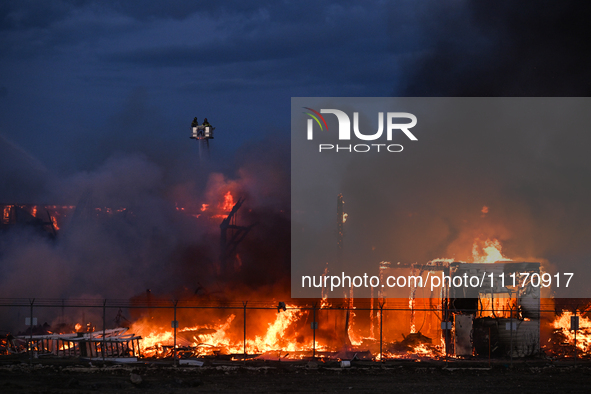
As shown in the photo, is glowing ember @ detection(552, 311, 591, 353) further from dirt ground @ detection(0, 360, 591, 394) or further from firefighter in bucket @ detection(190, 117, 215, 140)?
firefighter in bucket @ detection(190, 117, 215, 140)

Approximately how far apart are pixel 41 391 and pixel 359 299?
22968 mm

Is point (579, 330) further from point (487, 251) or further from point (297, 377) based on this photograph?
point (297, 377)

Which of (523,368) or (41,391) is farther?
(523,368)

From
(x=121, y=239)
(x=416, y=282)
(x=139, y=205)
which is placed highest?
(x=139, y=205)

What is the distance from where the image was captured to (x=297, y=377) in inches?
918

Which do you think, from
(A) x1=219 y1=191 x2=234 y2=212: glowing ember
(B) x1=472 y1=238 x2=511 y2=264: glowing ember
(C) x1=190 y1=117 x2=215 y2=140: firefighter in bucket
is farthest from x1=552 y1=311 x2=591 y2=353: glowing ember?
(C) x1=190 y1=117 x2=215 y2=140: firefighter in bucket

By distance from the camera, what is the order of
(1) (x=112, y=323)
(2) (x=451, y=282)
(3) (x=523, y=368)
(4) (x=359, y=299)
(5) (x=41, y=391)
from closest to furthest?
1. (5) (x=41, y=391)
2. (3) (x=523, y=368)
3. (2) (x=451, y=282)
4. (1) (x=112, y=323)
5. (4) (x=359, y=299)

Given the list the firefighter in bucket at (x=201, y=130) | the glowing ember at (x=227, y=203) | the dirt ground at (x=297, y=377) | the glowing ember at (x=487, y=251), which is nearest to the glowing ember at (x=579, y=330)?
the dirt ground at (x=297, y=377)

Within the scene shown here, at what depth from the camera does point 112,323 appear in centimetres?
3478

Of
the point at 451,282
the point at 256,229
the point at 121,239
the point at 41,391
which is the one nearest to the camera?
the point at 41,391

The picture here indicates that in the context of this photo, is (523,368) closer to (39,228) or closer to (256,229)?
(256,229)

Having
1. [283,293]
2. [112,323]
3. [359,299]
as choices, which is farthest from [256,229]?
[112,323]

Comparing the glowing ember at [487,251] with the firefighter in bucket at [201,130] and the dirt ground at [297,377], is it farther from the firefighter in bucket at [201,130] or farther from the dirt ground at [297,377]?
the firefighter in bucket at [201,130]

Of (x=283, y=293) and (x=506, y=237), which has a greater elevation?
(x=506, y=237)
